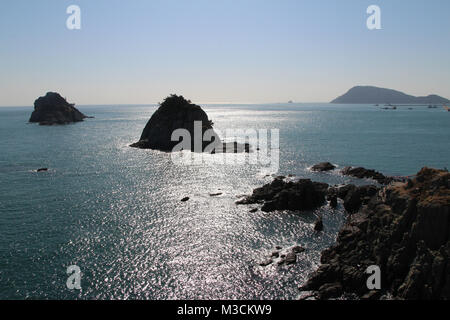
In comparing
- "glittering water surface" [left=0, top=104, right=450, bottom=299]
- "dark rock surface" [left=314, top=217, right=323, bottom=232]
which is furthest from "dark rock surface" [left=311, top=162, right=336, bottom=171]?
"dark rock surface" [left=314, top=217, right=323, bottom=232]

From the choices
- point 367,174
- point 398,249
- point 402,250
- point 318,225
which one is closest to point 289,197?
point 318,225

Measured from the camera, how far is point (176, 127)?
134m

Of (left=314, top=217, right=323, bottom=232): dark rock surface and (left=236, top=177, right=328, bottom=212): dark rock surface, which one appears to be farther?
(left=236, top=177, right=328, bottom=212): dark rock surface

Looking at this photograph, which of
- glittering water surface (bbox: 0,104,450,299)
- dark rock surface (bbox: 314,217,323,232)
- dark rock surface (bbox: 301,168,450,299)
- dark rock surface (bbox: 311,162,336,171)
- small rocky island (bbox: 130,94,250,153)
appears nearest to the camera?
dark rock surface (bbox: 301,168,450,299)

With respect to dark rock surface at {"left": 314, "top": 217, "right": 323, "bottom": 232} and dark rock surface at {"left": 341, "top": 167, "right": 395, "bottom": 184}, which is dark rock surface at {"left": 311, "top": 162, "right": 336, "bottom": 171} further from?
dark rock surface at {"left": 314, "top": 217, "right": 323, "bottom": 232}

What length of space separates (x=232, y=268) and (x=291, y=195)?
26.0 meters

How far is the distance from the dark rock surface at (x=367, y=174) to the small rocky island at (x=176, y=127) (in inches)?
1965

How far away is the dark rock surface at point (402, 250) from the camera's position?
102 feet

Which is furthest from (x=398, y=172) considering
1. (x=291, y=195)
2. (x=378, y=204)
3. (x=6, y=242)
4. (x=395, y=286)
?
(x=6, y=242)

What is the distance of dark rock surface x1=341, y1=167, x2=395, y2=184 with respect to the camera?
77800 millimetres

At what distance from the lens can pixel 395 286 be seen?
33.3 m

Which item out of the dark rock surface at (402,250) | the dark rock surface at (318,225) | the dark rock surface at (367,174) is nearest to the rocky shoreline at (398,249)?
the dark rock surface at (402,250)

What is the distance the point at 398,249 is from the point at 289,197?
28088 mm

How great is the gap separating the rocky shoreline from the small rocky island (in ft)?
292
